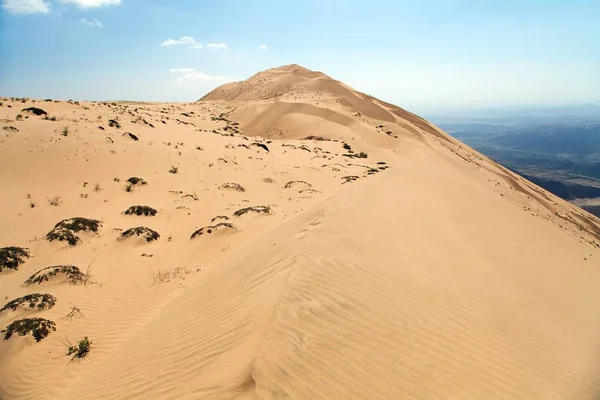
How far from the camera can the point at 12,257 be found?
9898 millimetres

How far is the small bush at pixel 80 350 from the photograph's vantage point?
252 inches

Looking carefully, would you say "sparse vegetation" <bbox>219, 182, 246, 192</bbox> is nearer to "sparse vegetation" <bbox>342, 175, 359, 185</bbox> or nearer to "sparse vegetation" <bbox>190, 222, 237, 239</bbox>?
"sparse vegetation" <bbox>190, 222, 237, 239</bbox>

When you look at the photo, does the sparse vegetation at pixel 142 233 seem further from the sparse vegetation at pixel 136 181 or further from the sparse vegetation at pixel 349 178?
the sparse vegetation at pixel 349 178

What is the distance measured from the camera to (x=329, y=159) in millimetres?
25047

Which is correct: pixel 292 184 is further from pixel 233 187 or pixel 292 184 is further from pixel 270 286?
pixel 270 286

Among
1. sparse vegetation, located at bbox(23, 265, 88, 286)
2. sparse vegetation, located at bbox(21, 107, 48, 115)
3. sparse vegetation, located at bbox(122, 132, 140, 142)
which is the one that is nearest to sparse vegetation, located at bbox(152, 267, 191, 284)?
sparse vegetation, located at bbox(23, 265, 88, 286)

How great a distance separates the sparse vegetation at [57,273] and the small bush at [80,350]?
111 inches

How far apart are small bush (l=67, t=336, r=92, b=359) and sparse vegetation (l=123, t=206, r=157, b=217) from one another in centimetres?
742

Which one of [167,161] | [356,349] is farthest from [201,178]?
[356,349]

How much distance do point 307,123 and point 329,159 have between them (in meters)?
14.7

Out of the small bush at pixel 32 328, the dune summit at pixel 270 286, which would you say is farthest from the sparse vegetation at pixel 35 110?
the small bush at pixel 32 328

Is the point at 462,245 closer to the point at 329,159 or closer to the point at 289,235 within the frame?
the point at 289,235

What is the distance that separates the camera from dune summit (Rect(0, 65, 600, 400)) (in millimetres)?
4691

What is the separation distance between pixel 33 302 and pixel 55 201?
26.4 feet
